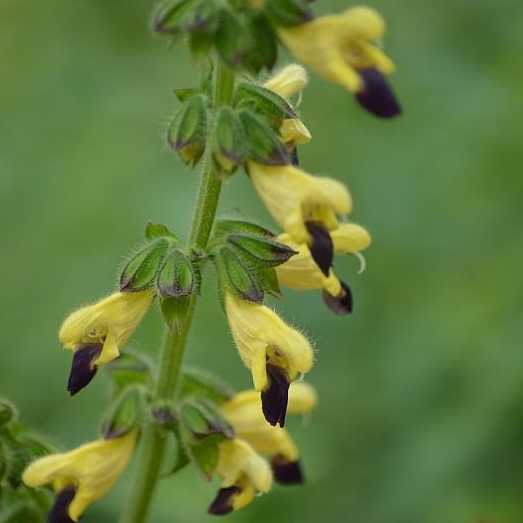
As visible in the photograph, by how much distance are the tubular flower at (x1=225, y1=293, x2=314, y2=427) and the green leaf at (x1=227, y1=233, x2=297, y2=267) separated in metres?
0.17

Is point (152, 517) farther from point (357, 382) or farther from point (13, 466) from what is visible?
point (13, 466)

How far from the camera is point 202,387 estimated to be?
429 centimetres

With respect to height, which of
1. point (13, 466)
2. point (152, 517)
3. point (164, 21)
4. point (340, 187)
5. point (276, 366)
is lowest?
point (152, 517)

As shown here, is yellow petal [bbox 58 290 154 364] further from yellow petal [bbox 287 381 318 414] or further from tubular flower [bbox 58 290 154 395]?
yellow petal [bbox 287 381 318 414]

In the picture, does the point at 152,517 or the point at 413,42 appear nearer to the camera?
the point at 152,517

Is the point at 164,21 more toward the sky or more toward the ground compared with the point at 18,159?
more toward the sky

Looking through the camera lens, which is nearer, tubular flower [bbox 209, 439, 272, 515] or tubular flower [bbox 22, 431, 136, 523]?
tubular flower [bbox 22, 431, 136, 523]

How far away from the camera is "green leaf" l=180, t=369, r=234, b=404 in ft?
13.9

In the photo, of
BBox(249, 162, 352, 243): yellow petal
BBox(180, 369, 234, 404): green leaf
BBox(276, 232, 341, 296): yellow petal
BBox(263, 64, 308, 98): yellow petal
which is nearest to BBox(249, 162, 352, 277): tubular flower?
BBox(249, 162, 352, 243): yellow petal

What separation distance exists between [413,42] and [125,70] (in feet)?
6.25

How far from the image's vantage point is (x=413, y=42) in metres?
8.84

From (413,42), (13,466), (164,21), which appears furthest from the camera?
(413,42)

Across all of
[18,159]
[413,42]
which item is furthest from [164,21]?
[413,42]

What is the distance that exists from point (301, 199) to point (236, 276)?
30 centimetres
